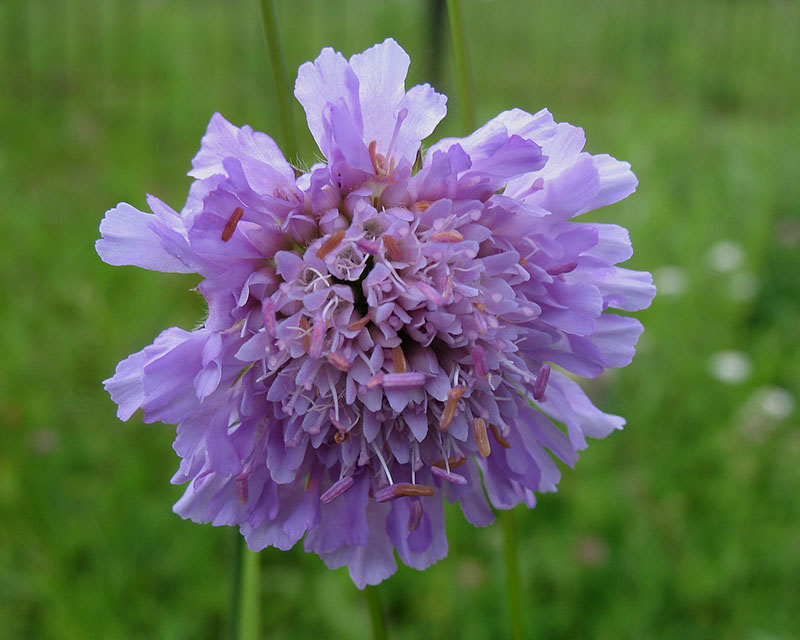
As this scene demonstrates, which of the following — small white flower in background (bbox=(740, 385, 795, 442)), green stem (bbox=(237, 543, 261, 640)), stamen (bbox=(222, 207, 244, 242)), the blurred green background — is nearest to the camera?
stamen (bbox=(222, 207, 244, 242))

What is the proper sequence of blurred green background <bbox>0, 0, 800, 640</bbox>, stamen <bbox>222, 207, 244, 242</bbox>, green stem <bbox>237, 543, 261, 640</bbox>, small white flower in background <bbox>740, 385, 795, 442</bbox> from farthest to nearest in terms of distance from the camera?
small white flower in background <bbox>740, 385, 795, 442</bbox>
blurred green background <bbox>0, 0, 800, 640</bbox>
green stem <bbox>237, 543, 261, 640</bbox>
stamen <bbox>222, 207, 244, 242</bbox>

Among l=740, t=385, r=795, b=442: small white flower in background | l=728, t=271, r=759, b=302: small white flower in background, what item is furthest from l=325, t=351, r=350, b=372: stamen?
l=728, t=271, r=759, b=302: small white flower in background

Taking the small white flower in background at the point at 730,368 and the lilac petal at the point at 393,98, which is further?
the small white flower in background at the point at 730,368

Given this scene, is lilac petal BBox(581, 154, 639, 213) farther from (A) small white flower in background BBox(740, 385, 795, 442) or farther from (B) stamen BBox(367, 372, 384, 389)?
(A) small white flower in background BBox(740, 385, 795, 442)

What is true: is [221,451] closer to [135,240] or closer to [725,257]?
[135,240]

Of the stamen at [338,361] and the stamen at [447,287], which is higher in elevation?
the stamen at [447,287]

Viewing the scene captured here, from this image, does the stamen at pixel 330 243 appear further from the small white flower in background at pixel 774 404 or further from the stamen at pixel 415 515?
the small white flower in background at pixel 774 404

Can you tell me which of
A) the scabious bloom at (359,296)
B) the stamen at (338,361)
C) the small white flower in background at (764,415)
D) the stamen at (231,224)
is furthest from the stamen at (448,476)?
the small white flower in background at (764,415)
